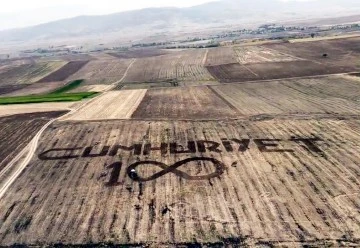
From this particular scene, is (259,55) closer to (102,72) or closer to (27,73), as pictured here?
(102,72)

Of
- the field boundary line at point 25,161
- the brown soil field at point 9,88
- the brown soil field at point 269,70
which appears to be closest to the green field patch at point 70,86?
the brown soil field at point 9,88

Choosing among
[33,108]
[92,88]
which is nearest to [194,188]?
[33,108]

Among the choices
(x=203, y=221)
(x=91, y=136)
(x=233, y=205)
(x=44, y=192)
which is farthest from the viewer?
(x=91, y=136)

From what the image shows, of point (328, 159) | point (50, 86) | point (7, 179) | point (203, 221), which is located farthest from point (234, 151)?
point (50, 86)

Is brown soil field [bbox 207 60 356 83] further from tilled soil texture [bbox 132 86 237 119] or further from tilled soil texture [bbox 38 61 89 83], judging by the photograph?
tilled soil texture [bbox 38 61 89 83]

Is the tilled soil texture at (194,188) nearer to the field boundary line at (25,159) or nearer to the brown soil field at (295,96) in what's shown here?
the field boundary line at (25,159)

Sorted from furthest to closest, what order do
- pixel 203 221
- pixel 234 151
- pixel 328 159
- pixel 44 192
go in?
pixel 234 151 → pixel 328 159 → pixel 44 192 → pixel 203 221

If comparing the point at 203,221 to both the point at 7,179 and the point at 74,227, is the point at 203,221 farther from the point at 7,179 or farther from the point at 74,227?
the point at 7,179
